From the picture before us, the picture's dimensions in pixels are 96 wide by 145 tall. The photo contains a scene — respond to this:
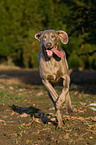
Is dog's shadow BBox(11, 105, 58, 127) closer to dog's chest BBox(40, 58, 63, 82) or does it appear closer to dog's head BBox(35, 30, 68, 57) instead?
dog's chest BBox(40, 58, 63, 82)

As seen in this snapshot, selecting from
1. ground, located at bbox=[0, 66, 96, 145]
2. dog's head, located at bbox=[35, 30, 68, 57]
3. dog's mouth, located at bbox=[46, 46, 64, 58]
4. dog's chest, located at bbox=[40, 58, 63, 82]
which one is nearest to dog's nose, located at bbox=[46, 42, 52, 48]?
dog's head, located at bbox=[35, 30, 68, 57]

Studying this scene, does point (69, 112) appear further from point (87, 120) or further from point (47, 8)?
point (47, 8)

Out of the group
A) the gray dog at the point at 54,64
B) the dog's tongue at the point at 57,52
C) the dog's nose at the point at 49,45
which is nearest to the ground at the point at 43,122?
the gray dog at the point at 54,64

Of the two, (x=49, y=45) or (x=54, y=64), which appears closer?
(x=49, y=45)

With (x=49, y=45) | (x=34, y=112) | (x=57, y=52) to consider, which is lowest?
(x=34, y=112)

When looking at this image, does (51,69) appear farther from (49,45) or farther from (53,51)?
(49,45)

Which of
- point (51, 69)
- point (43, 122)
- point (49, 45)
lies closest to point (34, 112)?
point (43, 122)

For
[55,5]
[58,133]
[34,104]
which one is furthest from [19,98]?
[55,5]

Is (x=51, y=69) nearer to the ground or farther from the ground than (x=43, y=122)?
farther from the ground

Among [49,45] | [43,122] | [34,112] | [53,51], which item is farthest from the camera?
[34,112]

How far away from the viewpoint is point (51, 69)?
4609mm

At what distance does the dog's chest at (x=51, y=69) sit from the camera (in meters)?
4.61

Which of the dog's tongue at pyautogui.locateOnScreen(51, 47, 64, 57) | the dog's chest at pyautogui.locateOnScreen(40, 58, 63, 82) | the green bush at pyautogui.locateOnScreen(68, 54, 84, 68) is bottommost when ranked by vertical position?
the green bush at pyautogui.locateOnScreen(68, 54, 84, 68)

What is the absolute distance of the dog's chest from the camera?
4.61 meters
